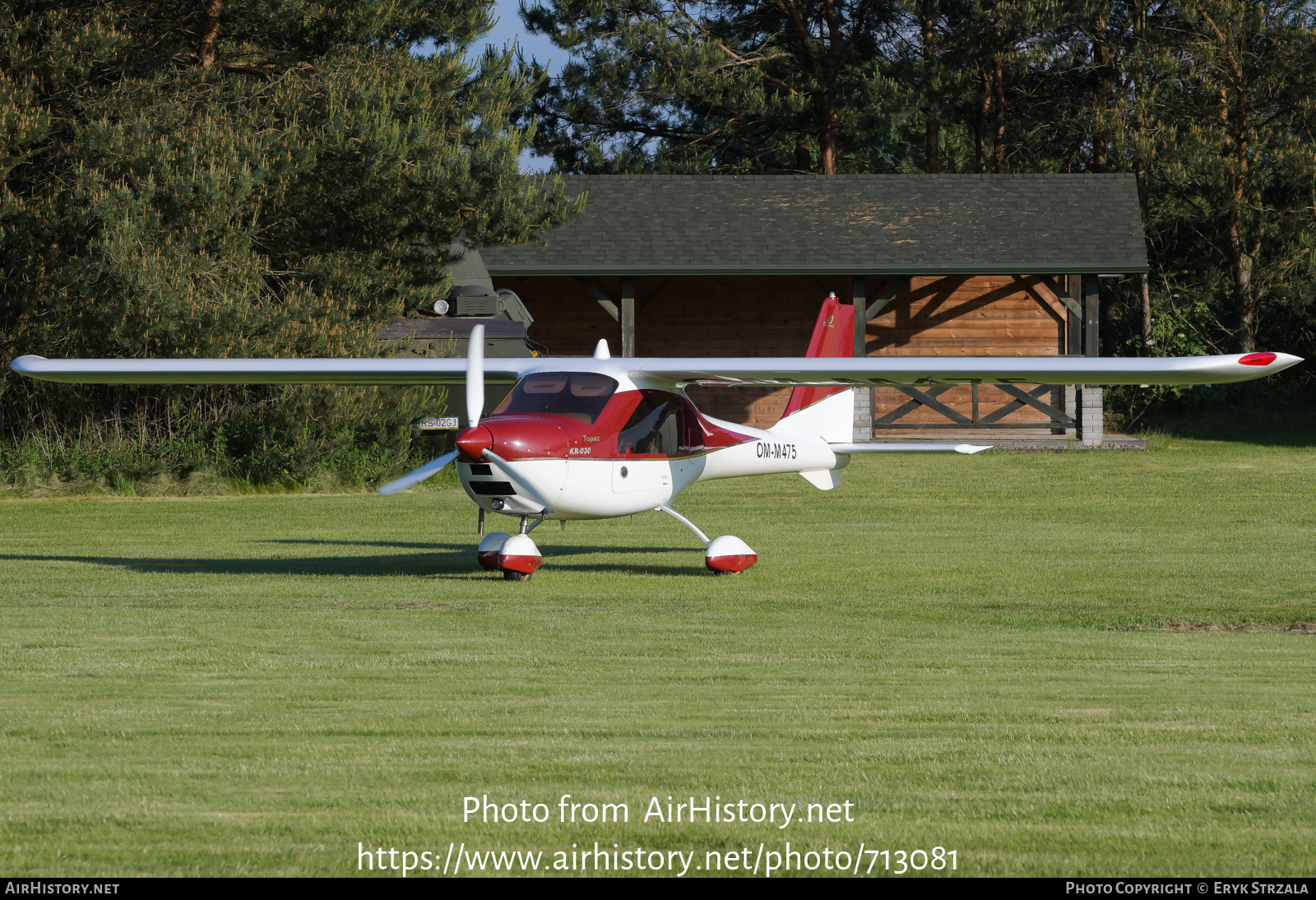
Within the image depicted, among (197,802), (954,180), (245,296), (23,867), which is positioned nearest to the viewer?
(23,867)

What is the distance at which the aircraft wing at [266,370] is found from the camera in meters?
14.9

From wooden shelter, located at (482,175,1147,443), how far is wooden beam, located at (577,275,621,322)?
0.06 metres

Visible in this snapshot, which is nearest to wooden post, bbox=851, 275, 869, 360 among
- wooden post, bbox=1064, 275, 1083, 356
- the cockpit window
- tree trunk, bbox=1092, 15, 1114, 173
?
wooden post, bbox=1064, 275, 1083, 356

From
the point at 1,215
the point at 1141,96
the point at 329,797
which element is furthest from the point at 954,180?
the point at 329,797

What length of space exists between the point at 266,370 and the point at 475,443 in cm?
386

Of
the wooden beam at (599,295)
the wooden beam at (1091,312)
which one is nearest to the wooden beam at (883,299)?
the wooden beam at (1091,312)

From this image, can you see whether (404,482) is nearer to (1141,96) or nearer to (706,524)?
(706,524)

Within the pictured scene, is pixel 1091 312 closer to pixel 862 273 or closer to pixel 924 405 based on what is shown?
pixel 924 405

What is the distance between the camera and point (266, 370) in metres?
14.8

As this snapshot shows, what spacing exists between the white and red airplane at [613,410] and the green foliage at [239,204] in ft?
17.6

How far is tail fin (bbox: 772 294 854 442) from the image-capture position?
632 inches

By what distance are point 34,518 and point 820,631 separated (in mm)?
13005

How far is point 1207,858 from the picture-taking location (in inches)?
176

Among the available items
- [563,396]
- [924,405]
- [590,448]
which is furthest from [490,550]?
[924,405]
